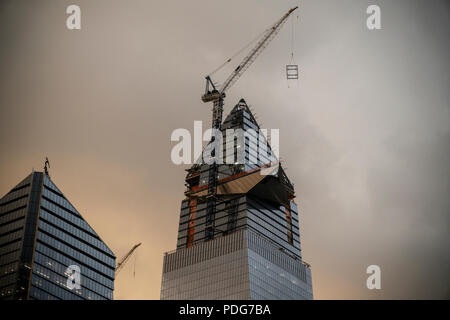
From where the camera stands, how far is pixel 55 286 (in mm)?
199500
